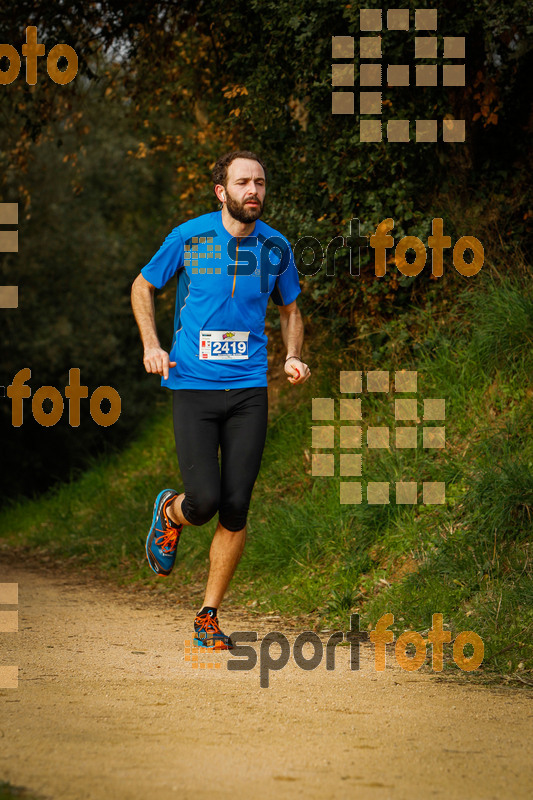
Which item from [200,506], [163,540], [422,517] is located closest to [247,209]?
[200,506]

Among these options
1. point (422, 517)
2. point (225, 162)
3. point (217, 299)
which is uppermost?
point (225, 162)

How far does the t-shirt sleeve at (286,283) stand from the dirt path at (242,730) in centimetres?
196

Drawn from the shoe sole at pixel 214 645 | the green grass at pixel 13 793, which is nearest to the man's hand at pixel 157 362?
the shoe sole at pixel 214 645

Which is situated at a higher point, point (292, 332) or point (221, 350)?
point (292, 332)

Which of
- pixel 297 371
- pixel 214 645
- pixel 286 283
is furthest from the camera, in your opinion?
pixel 286 283

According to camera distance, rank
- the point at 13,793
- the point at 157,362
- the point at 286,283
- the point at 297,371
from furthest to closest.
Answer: the point at 286,283 < the point at 297,371 < the point at 157,362 < the point at 13,793

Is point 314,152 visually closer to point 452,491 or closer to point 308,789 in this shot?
point 452,491

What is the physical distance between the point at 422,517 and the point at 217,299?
2.46 m

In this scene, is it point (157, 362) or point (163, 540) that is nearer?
point (157, 362)

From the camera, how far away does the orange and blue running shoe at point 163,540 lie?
591 cm

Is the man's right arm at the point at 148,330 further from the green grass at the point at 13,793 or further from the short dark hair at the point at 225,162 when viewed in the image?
the green grass at the point at 13,793

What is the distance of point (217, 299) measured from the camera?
18.0ft

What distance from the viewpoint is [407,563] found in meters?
6.90

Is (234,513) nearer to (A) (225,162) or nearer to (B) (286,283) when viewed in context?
(B) (286,283)
